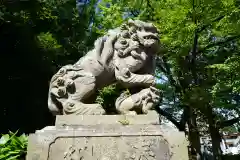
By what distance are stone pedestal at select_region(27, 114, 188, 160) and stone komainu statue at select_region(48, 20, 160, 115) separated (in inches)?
7.8

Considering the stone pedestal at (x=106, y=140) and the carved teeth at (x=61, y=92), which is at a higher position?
the carved teeth at (x=61, y=92)

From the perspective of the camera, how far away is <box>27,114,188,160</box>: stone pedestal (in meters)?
4.02

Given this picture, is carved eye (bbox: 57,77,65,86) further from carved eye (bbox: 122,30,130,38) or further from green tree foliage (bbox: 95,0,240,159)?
green tree foliage (bbox: 95,0,240,159)

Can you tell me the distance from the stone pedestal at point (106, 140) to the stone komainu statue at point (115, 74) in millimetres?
199

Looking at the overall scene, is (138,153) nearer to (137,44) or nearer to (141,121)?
(141,121)

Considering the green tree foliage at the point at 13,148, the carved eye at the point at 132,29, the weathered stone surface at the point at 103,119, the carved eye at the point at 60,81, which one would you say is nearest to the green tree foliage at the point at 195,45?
the carved eye at the point at 132,29

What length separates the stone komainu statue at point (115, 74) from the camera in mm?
4441

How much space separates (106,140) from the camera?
4.12 m

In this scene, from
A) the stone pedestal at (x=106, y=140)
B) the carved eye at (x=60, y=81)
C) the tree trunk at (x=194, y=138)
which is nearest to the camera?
the stone pedestal at (x=106, y=140)

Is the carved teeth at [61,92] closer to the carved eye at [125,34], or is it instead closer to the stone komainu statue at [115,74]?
the stone komainu statue at [115,74]

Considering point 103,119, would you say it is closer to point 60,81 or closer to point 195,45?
point 60,81

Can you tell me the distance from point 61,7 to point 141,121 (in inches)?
509

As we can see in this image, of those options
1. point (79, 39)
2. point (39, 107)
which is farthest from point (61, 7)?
point (39, 107)

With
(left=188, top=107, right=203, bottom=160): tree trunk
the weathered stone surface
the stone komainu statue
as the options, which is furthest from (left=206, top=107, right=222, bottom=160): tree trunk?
the weathered stone surface
